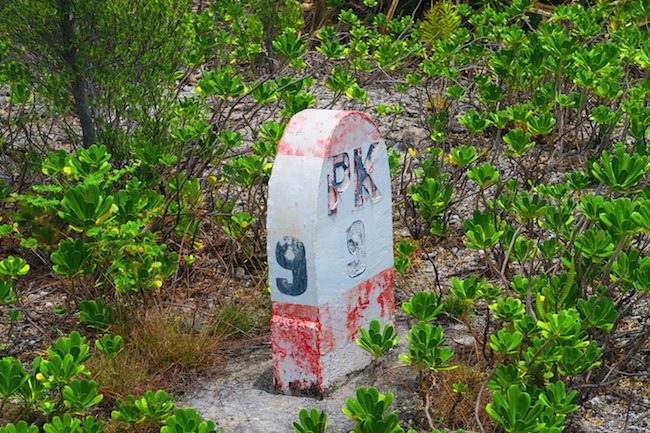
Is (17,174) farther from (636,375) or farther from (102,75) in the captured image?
(636,375)

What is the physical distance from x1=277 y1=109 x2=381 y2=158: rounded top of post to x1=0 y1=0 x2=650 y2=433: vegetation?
57cm

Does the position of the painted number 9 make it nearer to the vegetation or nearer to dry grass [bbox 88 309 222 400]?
the vegetation

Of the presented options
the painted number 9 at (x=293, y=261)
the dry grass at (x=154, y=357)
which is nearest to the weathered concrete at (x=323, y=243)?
the painted number 9 at (x=293, y=261)

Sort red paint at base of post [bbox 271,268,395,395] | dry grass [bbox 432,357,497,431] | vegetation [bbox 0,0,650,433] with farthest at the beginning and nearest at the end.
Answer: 1. red paint at base of post [bbox 271,268,395,395]
2. dry grass [bbox 432,357,497,431]
3. vegetation [bbox 0,0,650,433]

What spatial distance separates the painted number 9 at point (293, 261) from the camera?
331 centimetres

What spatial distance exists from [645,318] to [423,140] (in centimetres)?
221

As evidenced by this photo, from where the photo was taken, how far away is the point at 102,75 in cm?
454

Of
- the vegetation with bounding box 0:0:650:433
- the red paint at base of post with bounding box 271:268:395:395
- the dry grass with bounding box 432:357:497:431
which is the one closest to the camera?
the vegetation with bounding box 0:0:650:433

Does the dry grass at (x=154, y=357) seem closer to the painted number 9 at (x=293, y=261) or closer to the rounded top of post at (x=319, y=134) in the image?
the painted number 9 at (x=293, y=261)

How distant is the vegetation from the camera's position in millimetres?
3064

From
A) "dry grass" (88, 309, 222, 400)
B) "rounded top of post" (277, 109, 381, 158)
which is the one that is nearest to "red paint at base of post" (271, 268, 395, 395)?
"dry grass" (88, 309, 222, 400)

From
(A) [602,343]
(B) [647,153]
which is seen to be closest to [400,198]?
(B) [647,153]

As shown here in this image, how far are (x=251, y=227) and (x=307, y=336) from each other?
4.05 ft

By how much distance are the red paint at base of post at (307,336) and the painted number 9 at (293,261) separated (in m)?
0.08
